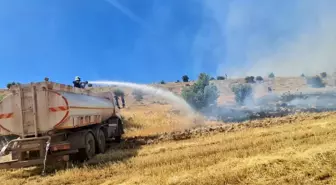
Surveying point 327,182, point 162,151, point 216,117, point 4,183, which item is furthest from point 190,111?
point 327,182

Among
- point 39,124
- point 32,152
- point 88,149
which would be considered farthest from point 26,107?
point 88,149

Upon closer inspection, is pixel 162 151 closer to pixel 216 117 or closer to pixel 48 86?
pixel 48 86

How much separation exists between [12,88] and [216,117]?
26.0 meters

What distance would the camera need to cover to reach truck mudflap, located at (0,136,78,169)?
1175 centimetres

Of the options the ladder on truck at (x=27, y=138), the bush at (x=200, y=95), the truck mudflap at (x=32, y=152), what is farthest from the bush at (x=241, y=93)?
the ladder on truck at (x=27, y=138)

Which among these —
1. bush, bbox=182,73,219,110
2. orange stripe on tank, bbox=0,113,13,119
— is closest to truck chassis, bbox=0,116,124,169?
orange stripe on tank, bbox=0,113,13,119

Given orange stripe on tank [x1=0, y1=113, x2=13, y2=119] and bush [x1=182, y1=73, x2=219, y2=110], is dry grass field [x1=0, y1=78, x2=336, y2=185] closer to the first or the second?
orange stripe on tank [x1=0, y1=113, x2=13, y2=119]

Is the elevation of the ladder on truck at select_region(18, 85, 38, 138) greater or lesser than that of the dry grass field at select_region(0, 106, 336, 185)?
greater

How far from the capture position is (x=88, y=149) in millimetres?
13344

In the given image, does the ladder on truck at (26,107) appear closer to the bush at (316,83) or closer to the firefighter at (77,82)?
the firefighter at (77,82)

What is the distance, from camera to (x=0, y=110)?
12344 mm

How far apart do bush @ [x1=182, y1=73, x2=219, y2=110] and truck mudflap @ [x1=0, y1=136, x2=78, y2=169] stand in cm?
3179

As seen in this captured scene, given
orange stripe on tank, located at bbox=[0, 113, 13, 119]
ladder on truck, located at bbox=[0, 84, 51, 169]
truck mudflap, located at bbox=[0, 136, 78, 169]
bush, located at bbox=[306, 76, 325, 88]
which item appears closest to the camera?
truck mudflap, located at bbox=[0, 136, 78, 169]

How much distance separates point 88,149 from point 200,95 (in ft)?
102
